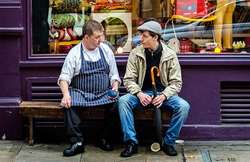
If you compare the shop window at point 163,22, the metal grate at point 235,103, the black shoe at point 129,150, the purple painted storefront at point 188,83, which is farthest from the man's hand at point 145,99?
the metal grate at point 235,103

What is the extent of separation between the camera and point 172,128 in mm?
6691

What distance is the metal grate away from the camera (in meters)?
7.25

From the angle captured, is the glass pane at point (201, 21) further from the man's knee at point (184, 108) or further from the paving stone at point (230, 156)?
the paving stone at point (230, 156)

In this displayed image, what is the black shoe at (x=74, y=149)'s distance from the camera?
22.1ft

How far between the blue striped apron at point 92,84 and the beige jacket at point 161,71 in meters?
0.23

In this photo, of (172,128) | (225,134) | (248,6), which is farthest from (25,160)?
(248,6)

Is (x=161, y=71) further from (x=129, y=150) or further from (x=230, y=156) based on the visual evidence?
(x=230, y=156)

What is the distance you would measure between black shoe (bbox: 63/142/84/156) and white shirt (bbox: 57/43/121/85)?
61 centimetres

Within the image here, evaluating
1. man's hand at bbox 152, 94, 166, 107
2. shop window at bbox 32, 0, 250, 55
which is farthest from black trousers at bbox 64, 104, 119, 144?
shop window at bbox 32, 0, 250, 55

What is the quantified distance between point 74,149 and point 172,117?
99 cm

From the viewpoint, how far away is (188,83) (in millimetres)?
7184

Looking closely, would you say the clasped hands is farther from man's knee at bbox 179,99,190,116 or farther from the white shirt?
the white shirt

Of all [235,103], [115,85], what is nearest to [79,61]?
[115,85]

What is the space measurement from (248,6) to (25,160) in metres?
2.81
